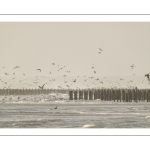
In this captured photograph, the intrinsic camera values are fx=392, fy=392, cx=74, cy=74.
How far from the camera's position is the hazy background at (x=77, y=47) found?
23180mm

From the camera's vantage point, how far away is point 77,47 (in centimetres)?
2608

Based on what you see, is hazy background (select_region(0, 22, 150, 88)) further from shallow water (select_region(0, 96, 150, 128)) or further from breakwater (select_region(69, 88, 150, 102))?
breakwater (select_region(69, 88, 150, 102))

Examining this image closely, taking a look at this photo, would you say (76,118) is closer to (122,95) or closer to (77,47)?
(77,47)

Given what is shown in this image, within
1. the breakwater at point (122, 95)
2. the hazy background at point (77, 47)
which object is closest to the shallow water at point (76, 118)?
the hazy background at point (77, 47)

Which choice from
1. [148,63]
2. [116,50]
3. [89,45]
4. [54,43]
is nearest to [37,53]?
[54,43]

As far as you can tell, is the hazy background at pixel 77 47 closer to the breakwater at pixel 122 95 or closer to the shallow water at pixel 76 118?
the shallow water at pixel 76 118

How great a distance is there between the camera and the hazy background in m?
23.2

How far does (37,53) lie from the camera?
27219 mm
